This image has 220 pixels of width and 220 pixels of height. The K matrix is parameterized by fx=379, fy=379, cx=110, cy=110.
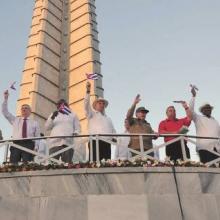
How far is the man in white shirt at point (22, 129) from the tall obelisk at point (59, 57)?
11.7 meters

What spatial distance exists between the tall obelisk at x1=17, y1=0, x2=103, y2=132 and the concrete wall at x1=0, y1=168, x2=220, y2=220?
12.8m

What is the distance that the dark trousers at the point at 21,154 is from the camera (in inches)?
350

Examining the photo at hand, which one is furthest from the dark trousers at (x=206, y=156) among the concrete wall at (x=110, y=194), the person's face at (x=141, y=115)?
the person's face at (x=141, y=115)

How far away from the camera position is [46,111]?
A: 22.6 metres

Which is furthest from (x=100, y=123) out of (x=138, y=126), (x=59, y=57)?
(x=59, y=57)

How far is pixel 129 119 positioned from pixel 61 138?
171 centimetres

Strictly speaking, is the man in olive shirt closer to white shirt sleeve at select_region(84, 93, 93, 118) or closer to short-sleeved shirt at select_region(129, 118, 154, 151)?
short-sleeved shirt at select_region(129, 118, 154, 151)

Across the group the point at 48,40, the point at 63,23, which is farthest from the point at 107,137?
the point at 63,23

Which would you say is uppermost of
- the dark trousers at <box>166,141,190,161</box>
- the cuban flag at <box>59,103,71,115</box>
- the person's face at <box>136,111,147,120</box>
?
the cuban flag at <box>59,103,71,115</box>

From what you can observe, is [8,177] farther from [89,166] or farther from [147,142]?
[147,142]

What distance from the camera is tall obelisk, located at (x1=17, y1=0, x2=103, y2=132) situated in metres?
23.0

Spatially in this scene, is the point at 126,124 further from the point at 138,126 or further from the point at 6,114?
the point at 6,114

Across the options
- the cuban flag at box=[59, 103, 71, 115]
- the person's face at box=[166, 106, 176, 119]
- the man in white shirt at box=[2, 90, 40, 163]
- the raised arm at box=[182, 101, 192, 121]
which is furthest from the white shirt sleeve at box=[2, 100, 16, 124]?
the raised arm at box=[182, 101, 192, 121]

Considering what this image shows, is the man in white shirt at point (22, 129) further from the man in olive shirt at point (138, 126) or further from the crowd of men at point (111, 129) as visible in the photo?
the man in olive shirt at point (138, 126)
